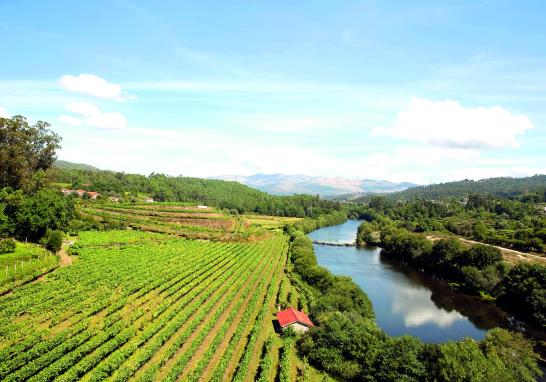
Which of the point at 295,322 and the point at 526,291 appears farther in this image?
the point at 526,291

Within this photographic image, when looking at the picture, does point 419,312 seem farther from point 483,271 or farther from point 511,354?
point 511,354

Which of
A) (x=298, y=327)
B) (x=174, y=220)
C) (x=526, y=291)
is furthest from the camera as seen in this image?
(x=174, y=220)

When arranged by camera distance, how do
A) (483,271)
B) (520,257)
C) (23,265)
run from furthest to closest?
(520,257) < (483,271) < (23,265)

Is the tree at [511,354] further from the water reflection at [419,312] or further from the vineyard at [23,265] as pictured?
the vineyard at [23,265]

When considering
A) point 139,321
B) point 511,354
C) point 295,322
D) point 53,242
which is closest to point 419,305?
point 511,354

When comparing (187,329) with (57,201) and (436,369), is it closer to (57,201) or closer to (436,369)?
(436,369)

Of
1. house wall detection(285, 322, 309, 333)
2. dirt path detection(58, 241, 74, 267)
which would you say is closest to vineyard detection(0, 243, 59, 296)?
dirt path detection(58, 241, 74, 267)

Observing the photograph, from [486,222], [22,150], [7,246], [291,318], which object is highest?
[22,150]

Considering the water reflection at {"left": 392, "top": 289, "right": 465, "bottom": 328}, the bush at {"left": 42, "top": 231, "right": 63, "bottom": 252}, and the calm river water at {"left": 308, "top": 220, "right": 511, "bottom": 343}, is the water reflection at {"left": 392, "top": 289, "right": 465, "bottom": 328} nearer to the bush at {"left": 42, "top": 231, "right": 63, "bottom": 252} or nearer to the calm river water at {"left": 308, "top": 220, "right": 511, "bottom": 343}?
the calm river water at {"left": 308, "top": 220, "right": 511, "bottom": 343}
